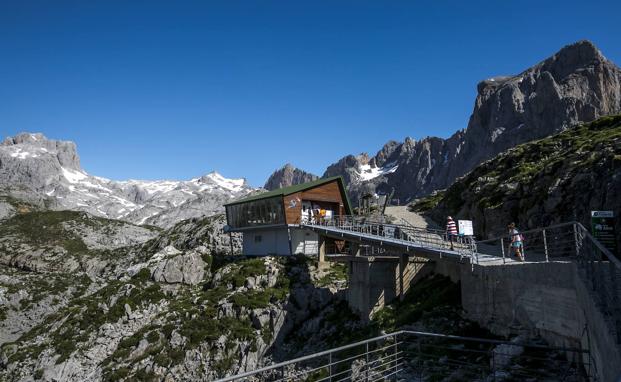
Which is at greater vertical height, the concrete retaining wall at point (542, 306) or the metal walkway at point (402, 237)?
the metal walkway at point (402, 237)

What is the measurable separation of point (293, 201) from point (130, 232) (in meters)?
94.9

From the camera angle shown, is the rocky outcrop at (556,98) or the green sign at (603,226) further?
the rocky outcrop at (556,98)

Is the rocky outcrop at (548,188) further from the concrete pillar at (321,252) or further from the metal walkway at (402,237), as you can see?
the concrete pillar at (321,252)

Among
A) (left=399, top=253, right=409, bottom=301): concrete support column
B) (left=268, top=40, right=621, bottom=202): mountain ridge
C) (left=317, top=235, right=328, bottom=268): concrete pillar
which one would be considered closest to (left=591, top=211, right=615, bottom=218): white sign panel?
(left=399, top=253, right=409, bottom=301): concrete support column

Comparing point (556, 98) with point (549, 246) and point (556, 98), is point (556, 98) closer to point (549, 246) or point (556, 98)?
point (556, 98)

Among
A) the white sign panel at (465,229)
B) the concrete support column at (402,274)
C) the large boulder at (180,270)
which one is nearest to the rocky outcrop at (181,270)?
the large boulder at (180,270)

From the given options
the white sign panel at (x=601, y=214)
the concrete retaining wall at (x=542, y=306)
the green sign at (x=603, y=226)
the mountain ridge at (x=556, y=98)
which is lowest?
the concrete retaining wall at (x=542, y=306)

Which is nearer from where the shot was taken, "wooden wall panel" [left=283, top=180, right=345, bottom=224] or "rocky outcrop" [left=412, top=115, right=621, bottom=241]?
"rocky outcrop" [left=412, top=115, right=621, bottom=241]

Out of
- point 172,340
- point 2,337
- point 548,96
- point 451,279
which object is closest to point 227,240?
point 2,337

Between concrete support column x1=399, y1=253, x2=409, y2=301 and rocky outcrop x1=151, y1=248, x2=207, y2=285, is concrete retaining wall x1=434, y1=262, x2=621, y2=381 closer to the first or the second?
concrete support column x1=399, y1=253, x2=409, y2=301

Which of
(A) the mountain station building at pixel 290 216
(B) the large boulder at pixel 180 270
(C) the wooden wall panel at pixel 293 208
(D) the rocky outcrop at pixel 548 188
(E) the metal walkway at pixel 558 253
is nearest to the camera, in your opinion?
(E) the metal walkway at pixel 558 253

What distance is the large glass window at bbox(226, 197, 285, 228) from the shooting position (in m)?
50.4

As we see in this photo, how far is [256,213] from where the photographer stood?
54.5m

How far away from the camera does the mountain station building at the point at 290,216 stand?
49.2 m
